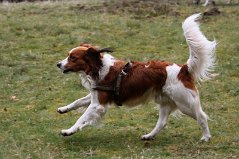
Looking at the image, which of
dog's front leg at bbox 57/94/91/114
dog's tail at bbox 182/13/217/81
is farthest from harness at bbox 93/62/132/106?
dog's tail at bbox 182/13/217/81

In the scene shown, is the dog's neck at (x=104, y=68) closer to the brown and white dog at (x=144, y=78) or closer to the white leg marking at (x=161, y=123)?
the brown and white dog at (x=144, y=78)

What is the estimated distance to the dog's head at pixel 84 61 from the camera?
Answer: 734 cm

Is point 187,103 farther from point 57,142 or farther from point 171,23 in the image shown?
point 171,23

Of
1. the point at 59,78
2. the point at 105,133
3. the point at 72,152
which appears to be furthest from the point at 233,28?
the point at 72,152

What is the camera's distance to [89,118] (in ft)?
23.9

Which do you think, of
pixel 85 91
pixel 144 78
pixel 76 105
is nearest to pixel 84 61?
pixel 76 105

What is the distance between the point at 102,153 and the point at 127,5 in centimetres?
1265

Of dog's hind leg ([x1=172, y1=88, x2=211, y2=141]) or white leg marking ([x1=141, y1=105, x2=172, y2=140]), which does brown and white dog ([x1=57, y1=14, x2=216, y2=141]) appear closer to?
dog's hind leg ([x1=172, y1=88, x2=211, y2=141])

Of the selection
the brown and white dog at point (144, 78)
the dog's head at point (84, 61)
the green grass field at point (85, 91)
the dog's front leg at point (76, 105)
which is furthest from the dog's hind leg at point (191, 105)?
the dog's front leg at point (76, 105)

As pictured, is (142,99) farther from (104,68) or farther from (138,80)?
(104,68)

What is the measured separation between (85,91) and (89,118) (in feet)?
10.1

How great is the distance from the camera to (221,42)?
14195 mm

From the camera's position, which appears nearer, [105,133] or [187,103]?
[187,103]

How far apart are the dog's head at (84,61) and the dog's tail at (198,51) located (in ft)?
3.84
